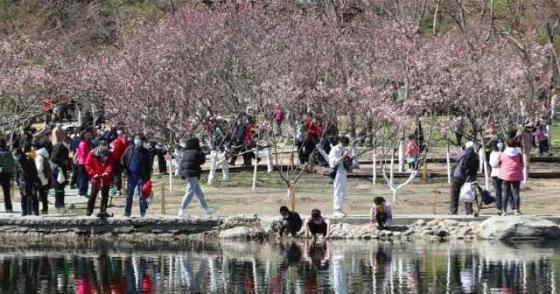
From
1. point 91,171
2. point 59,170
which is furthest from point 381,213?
point 59,170

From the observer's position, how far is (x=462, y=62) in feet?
120

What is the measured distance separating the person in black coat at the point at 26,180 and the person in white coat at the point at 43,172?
0.64 ft

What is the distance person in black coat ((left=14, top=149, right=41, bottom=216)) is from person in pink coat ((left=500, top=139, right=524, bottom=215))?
8.84m

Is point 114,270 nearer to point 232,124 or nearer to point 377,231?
point 377,231

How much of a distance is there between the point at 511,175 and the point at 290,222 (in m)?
4.56

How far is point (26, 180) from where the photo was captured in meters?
25.4

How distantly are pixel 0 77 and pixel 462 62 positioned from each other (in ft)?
48.2

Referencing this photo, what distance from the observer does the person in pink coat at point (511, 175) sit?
25.3 metres

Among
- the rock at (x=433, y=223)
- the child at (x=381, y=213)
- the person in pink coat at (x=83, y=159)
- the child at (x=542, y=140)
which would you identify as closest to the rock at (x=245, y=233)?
the child at (x=381, y=213)

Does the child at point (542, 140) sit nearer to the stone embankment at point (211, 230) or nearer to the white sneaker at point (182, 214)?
the stone embankment at point (211, 230)

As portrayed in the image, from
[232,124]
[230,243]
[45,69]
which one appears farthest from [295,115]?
[230,243]

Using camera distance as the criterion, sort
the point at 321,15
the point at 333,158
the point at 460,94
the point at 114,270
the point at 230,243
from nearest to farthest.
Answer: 1. the point at 114,270
2. the point at 230,243
3. the point at 333,158
4. the point at 460,94
5. the point at 321,15

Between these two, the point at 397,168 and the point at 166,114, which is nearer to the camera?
the point at 166,114

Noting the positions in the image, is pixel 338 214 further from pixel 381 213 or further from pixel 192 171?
pixel 192 171
